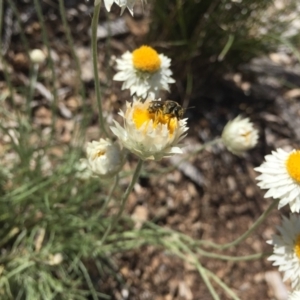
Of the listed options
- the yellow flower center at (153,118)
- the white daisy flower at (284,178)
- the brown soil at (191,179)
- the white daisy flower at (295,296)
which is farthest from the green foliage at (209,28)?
the white daisy flower at (295,296)

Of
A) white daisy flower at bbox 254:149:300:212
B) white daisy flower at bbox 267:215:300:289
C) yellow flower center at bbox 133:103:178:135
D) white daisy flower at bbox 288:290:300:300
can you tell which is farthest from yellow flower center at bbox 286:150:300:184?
yellow flower center at bbox 133:103:178:135

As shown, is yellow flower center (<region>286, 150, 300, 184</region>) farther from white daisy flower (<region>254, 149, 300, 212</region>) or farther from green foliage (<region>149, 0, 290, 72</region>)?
green foliage (<region>149, 0, 290, 72</region>)

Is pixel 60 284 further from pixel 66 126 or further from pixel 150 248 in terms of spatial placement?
pixel 66 126

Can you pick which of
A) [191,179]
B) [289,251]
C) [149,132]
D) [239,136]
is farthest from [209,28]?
[149,132]

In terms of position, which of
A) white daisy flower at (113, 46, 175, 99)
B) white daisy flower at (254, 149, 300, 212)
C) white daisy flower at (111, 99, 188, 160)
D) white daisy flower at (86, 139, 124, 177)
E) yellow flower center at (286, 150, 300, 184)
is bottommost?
white daisy flower at (254, 149, 300, 212)

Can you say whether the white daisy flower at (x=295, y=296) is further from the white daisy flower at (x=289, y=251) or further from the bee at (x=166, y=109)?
the bee at (x=166, y=109)

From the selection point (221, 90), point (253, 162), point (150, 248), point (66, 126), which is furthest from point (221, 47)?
point (150, 248)
